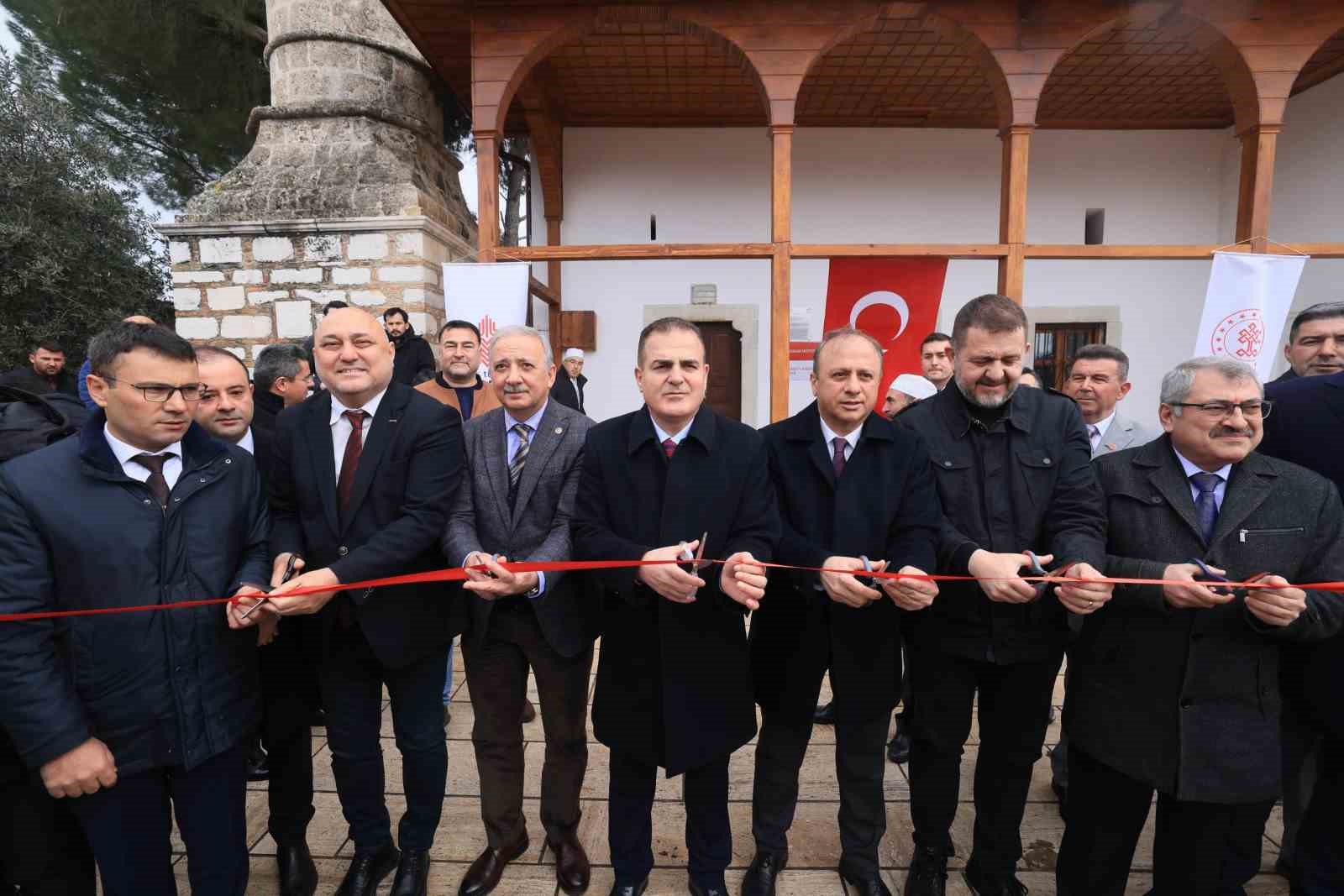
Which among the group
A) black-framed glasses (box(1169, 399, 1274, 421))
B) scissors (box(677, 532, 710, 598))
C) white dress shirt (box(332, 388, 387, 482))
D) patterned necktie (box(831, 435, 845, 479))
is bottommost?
scissors (box(677, 532, 710, 598))

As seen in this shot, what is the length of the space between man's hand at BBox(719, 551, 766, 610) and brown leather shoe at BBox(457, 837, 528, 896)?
1507mm

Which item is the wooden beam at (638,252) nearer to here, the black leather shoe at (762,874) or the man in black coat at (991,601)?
the man in black coat at (991,601)

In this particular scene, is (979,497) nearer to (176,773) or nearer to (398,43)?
(176,773)

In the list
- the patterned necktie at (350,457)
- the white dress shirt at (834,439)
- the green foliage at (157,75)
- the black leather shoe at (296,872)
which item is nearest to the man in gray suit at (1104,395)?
the white dress shirt at (834,439)

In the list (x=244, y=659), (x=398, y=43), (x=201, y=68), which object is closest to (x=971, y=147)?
(x=398, y=43)

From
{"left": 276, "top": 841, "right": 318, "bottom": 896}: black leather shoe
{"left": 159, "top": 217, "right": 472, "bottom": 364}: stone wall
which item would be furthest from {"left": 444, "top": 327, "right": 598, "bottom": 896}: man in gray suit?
{"left": 159, "top": 217, "right": 472, "bottom": 364}: stone wall

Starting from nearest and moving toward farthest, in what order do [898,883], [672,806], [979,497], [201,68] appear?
[979,497] < [898,883] < [672,806] < [201,68]

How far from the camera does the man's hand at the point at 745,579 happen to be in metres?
2.13

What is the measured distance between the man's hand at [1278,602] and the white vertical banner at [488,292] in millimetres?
5498

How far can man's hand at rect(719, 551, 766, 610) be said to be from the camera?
2133 mm

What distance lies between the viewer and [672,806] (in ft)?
10.5

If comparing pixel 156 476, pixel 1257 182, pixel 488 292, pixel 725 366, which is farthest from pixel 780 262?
pixel 156 476

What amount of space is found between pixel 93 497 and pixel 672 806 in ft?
8.38

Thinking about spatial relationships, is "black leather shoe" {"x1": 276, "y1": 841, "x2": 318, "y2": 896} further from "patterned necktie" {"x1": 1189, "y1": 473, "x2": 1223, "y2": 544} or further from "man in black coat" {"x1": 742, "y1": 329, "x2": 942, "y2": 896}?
"patterned necktie" {"x1": 1189, "y1": 473, "x2": 1223, "y2": 544}
